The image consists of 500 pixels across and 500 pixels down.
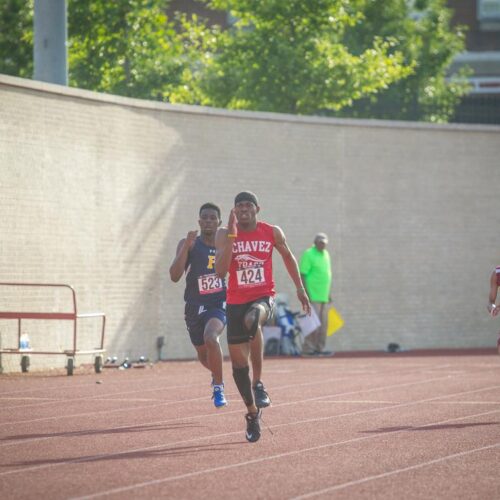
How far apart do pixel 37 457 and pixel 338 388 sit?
→ 24.7 ft

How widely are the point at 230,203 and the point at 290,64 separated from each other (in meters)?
7.68

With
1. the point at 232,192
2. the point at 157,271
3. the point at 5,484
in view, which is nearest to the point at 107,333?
the point at 157,271

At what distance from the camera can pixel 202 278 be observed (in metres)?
14.2

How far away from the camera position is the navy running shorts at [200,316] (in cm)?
1409

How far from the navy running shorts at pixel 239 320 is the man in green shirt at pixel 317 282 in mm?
13435

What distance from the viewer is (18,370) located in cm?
2130

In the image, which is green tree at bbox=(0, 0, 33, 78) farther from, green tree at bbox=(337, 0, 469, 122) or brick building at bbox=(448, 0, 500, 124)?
brick building at bbox=(448, 0, 500, 124)

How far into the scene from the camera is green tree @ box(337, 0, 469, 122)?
38688 millimetres

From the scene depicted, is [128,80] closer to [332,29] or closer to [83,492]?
[332,29]

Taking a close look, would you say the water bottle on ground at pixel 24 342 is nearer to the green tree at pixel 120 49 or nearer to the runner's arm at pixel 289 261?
the runner's arm at pixel 289 261

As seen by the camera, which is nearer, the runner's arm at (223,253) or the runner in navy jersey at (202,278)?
the runner's arm at (223,253)

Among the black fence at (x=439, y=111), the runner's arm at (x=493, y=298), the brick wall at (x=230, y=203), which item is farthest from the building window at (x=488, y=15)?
the runner's arm at (x=493, y=298)

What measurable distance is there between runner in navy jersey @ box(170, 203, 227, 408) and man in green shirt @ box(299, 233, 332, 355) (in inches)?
434

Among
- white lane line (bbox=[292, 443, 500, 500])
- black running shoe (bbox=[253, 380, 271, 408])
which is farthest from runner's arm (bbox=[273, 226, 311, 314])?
white lane line (bbox=[292, 443, 500, 500])
